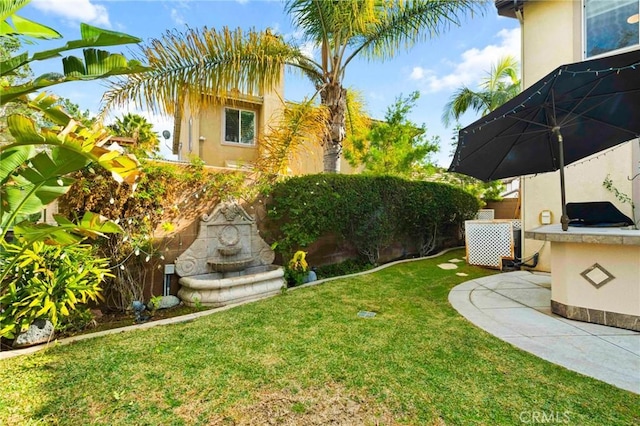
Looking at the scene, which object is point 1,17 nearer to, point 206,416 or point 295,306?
point 206,416

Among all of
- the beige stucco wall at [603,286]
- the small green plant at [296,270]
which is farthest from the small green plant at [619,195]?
the small green plant at [296,270]

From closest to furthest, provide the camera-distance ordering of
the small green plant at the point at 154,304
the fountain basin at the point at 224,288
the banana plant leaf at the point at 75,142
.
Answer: the banana plant leaf at the point at 75,142 < the small green plant at the point at 154,304 < the fountain basin at the point at 224,288

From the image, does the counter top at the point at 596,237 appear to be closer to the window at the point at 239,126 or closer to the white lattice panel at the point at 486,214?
the white lattice panel at the point at 486,214

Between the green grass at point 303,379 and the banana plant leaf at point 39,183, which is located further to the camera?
the banana plant leaf at point 39,183

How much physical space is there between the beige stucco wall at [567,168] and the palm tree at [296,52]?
5.10ft

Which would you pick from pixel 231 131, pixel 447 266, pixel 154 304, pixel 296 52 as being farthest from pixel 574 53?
pixel 231 131

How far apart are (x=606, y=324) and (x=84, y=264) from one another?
7.21m

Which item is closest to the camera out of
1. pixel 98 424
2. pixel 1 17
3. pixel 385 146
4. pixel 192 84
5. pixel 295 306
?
pixel 1 17

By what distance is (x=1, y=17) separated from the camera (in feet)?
6.79

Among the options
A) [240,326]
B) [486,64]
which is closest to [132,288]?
[240,326]

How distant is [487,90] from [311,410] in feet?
70.7

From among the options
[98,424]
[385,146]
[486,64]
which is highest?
[486,64]

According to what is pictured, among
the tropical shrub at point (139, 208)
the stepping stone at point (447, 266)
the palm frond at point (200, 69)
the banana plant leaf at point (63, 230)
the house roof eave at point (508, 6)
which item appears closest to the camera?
the banana plant leaf at point (63, 230)

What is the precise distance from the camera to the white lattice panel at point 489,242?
25.2ft
